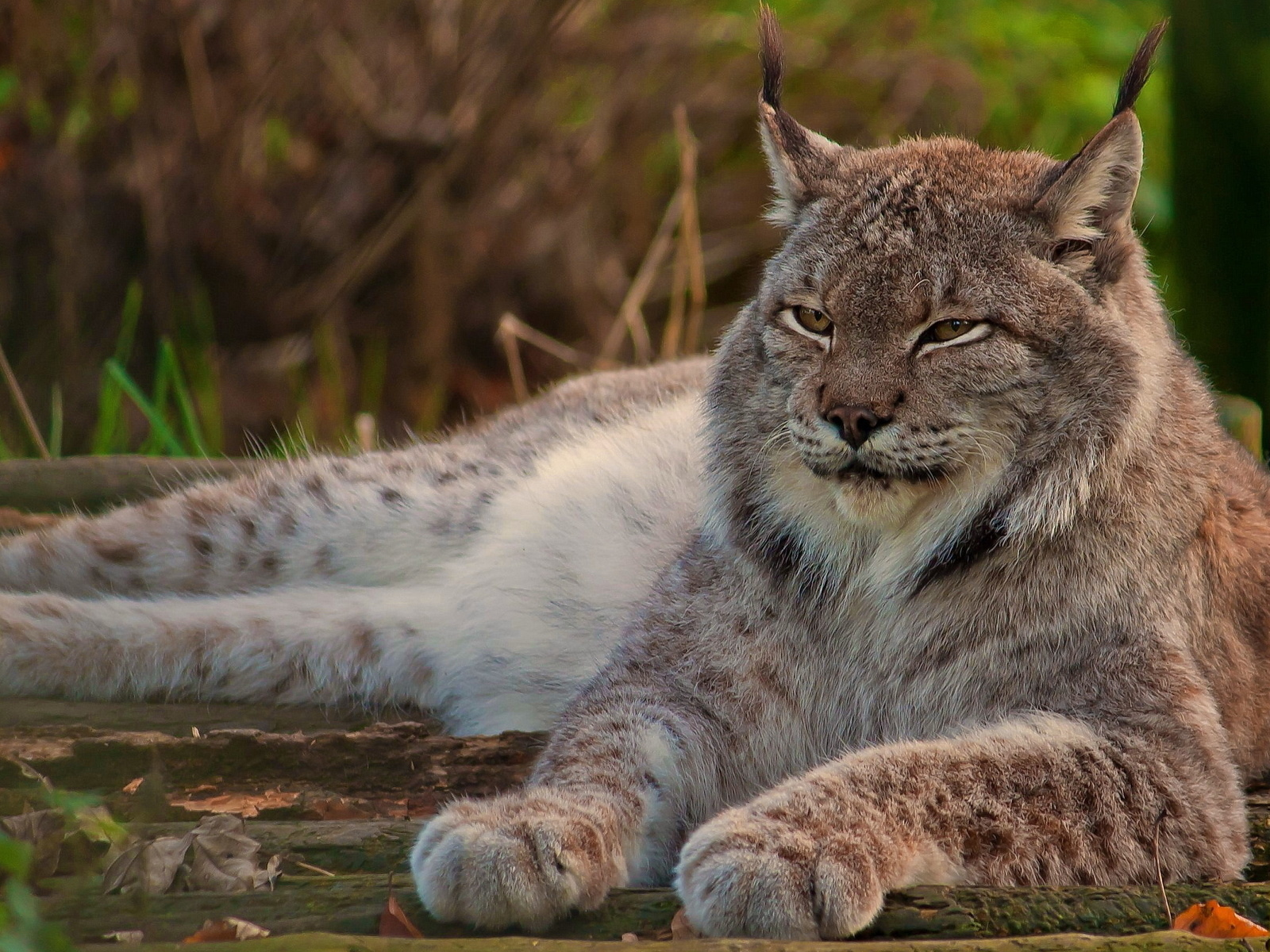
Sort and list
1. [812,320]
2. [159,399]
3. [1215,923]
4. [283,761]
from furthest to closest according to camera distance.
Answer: [159,399] < [283,761] < [812,320] < [1215,923]

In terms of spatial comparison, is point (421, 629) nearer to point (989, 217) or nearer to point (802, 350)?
point (802, 350)

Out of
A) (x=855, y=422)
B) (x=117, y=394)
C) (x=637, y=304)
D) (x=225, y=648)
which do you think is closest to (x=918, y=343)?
(x=855, y=422)

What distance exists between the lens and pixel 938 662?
9.18ft

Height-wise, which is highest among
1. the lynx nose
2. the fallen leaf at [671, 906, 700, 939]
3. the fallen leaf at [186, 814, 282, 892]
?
the lynx nose

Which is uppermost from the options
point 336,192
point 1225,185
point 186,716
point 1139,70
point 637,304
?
point 1139,70

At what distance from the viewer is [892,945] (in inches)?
77.4

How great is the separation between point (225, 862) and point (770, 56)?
6.44ft

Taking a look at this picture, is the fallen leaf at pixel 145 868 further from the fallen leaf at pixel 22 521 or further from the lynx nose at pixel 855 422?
the fallen leaf at pixel 22 521

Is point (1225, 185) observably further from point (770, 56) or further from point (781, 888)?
point (781, 888)

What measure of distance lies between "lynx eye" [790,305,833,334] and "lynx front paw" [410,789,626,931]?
1.05 meters

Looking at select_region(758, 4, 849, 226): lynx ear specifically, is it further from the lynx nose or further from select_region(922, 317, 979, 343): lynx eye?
the lynx nose

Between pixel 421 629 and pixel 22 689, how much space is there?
1.03 metres

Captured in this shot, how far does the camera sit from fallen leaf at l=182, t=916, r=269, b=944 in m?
1.96

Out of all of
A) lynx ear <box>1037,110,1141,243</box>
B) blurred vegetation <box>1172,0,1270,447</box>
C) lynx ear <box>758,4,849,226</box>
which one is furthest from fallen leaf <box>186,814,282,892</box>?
blurred vegetation <box>1172,0,1270,447</box>
